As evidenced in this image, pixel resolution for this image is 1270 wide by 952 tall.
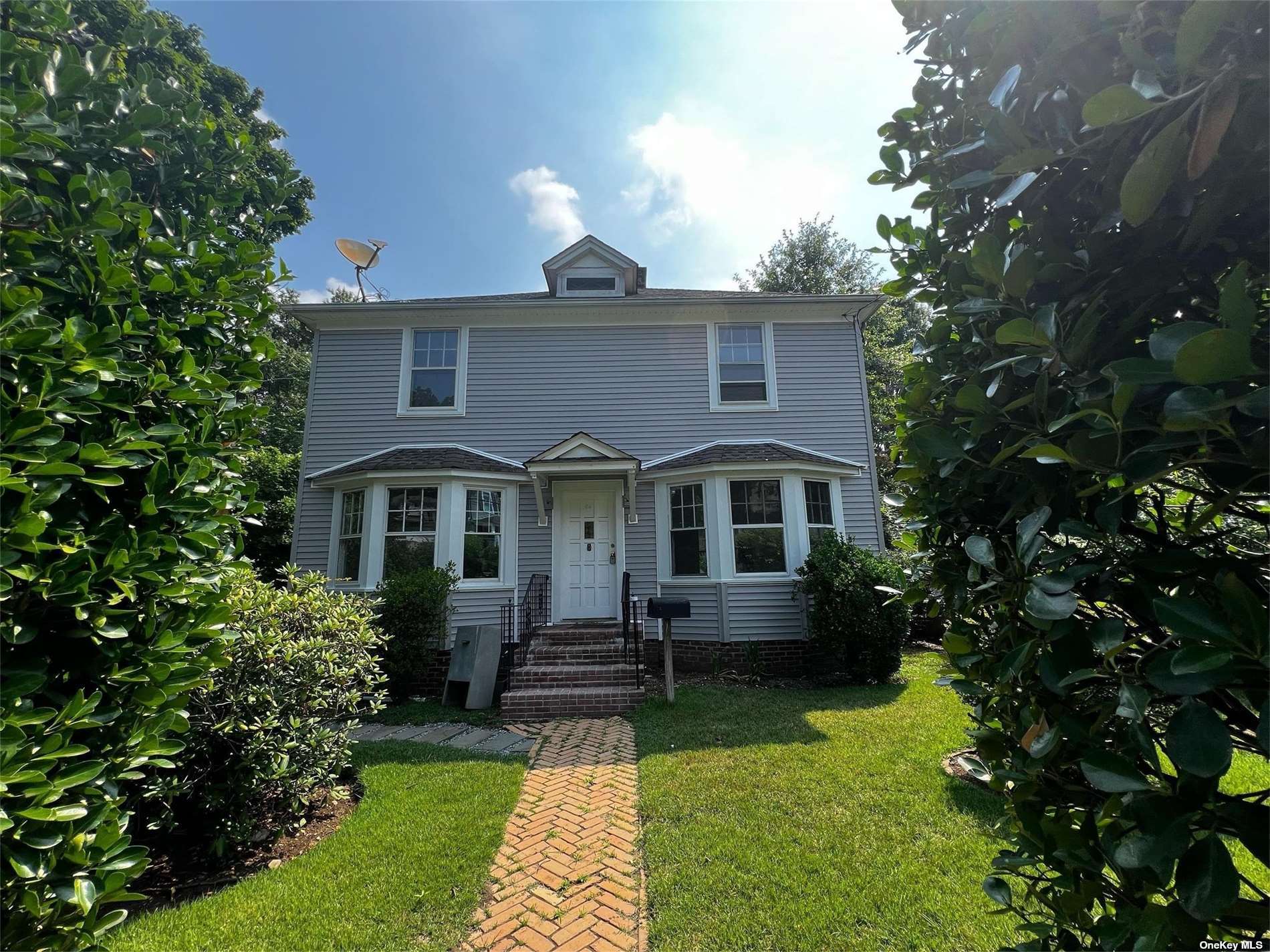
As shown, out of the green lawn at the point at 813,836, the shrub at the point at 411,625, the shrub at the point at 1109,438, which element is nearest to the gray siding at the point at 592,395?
the shrub at the point at 411,625

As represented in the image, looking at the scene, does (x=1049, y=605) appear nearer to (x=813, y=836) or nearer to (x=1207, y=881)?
(x=1207, y=881)

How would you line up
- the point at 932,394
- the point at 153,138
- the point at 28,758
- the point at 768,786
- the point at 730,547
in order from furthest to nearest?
the point at 730,547
the point at 768,786
the point at 153,138
the point at 932,394
the point at 28,758

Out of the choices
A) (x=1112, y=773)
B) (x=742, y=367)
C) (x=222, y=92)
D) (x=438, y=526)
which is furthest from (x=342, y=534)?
(x=222, y=92)

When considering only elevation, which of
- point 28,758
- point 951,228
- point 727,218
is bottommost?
point 28,758

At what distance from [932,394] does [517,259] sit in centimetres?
1238

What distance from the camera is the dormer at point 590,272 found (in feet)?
36.9

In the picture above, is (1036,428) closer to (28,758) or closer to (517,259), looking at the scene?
(28,758)

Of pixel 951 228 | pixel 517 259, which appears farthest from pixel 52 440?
pixel 517 259

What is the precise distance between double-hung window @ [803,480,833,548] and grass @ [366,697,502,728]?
6.00 meters

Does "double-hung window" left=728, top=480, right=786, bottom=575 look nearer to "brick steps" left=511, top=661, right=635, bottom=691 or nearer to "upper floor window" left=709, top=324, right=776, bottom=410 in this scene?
"upper floor window" left=709, top=324, right=776, bottom=410

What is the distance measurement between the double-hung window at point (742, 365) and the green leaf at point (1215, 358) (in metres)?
9.86

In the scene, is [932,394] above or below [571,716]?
above

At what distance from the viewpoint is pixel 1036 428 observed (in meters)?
1.18

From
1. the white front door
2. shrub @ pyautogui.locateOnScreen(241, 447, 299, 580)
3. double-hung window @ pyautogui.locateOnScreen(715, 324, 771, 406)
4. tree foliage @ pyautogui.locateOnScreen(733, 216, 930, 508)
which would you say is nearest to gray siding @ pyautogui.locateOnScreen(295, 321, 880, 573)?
double-hung window @ pyautogui.locateOnScreen(715, 324, 771, 406)
